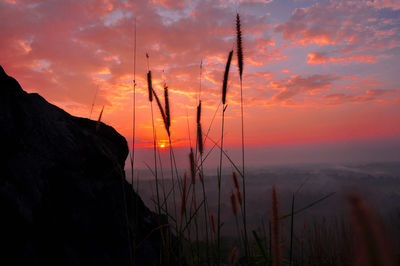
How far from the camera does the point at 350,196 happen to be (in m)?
0.37

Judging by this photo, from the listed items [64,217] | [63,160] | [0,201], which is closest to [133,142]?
[63,160]

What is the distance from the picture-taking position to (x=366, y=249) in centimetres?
34

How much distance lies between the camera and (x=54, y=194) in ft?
6.19

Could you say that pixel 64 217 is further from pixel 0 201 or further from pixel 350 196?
pixel 350 196

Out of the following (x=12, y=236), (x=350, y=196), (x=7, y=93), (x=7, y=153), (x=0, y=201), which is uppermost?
(x=7, y=93)

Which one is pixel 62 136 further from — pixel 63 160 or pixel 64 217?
pixel 64 217

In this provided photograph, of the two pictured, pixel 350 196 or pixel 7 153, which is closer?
pixel 350 196

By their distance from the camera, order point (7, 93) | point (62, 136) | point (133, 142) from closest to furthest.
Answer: point (7, 93), point (133, 142), point (62, 136)

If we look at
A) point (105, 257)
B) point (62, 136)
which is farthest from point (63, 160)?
point (105, 257)

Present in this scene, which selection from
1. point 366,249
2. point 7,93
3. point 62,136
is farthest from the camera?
point 62,136

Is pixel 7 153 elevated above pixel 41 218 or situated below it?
above

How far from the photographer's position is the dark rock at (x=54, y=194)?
1.55 metres

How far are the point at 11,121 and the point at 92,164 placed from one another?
81 cm

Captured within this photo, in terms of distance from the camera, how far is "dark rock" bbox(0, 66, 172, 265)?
61.2 inches
